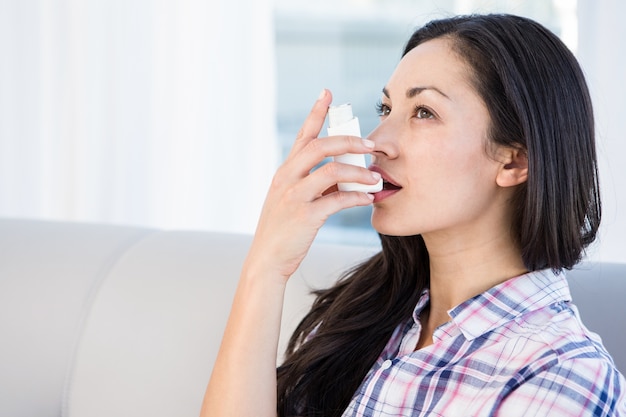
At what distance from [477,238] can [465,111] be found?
0.19 metres

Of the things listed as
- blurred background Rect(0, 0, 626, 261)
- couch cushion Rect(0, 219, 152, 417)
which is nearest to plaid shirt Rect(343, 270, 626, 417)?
couch cushion Rect(0, 219, 152, 417)

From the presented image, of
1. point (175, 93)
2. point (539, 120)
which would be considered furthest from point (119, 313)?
point (175, 93)

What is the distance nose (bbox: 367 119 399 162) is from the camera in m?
1.15

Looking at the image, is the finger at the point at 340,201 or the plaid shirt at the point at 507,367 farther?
the finger at the point at 340,201

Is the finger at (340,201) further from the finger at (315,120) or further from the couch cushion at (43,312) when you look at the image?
the couch cushion at (43,312)

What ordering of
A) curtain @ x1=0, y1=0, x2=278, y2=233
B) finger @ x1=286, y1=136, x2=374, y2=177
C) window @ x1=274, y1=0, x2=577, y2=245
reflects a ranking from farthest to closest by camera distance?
1. window @ x1=274, y1=0, x2=577, y2=245
2. curtain @ x1=0, y1=0, x2=278, y2=233
3. finger @ x1=286, y1=136, x2=374, y2=177

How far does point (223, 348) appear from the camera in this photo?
4.04 feet

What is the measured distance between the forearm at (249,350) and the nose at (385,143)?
235mm

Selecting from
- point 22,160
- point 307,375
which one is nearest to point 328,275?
point 307,375

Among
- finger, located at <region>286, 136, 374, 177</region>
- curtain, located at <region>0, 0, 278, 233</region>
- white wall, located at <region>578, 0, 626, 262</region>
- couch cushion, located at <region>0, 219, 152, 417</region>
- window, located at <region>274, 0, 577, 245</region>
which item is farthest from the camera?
window, located at <region>274, 0, 577, 245</region>

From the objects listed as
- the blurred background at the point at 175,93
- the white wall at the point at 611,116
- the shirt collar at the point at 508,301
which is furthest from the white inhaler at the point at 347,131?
the blurred background at the point at 175,93

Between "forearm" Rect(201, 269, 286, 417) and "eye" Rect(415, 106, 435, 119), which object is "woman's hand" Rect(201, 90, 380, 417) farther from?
"eye" Rect(415, 106, 435, 119)

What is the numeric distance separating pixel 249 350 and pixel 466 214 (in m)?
0.37

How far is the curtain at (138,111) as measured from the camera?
2680 mm
